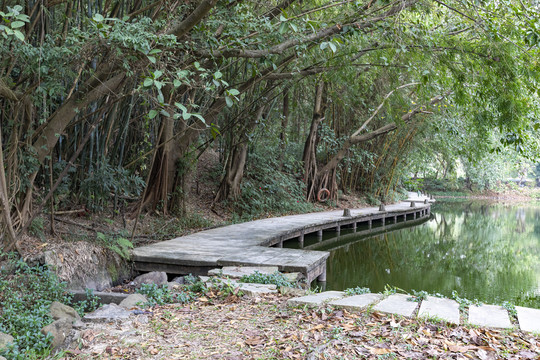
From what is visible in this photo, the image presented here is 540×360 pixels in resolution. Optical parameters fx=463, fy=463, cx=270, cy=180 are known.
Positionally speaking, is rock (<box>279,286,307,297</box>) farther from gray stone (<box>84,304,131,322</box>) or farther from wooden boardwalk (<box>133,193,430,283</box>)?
gray stone (<box>84,304,131,322</box>)

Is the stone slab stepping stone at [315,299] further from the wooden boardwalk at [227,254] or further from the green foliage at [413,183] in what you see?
the green foliage at [413,183]

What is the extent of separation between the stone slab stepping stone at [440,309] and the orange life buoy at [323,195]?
1075 centimetres

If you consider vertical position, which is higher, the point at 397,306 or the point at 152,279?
the point at 397,306

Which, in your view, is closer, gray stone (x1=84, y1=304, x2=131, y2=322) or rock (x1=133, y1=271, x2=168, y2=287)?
gray stone (x1=84, y1=304, x2=131, y2=322)

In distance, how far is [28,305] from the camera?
3680 millimetres

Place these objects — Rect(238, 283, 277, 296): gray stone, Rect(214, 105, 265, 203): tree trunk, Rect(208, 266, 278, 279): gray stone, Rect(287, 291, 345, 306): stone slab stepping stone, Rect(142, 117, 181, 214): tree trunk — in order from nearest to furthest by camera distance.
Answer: Rect(287, 291, 345, 306): stone slab stepping stone, Rect(238, 283, 277, 296): gray stone, Rect(208, 266, 278, 279): gray stone, Rect(142, 117, 181, 214): tree trunk, Rect(214, 105, 265, 203): tree trunk

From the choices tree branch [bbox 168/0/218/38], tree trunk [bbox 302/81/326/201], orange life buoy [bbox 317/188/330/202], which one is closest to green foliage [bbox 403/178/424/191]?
orange life buoy [bbox 317/188/330/202]

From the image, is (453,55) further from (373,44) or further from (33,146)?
(33,146)

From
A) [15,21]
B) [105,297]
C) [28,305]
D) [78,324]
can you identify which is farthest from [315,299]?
[15,21]

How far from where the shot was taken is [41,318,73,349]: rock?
266 cm

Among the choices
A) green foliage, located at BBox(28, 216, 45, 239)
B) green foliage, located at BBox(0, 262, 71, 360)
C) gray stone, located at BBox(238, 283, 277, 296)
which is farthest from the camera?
green foliage, located at BBox(28, 216, 45, 239)

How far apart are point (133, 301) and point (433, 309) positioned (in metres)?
2.19

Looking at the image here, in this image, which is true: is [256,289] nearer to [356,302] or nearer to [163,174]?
[356,302]

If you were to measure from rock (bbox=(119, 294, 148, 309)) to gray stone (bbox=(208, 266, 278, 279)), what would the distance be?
966mm
